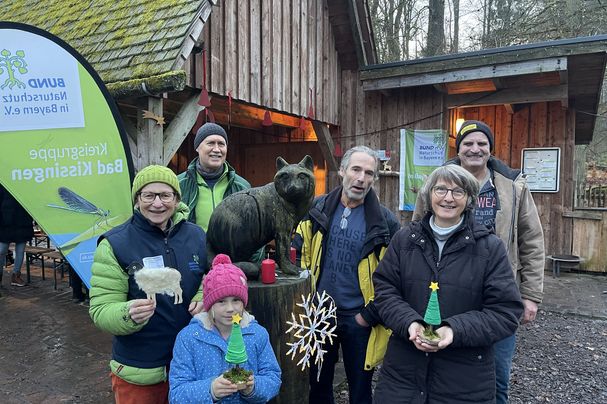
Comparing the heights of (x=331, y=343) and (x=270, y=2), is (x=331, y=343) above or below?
below

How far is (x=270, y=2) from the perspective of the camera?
6.95 m

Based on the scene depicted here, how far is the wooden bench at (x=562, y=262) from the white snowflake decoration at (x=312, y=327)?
22.2 ft

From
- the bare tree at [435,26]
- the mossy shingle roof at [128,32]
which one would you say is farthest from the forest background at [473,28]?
the mossy shingle roof at [128,32]

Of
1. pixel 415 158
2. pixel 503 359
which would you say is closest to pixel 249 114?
pixel 415 158

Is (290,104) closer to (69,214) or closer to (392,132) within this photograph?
(392,132)

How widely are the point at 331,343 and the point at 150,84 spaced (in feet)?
10.1

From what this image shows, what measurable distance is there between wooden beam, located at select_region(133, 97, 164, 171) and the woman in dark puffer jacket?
10.8 ft

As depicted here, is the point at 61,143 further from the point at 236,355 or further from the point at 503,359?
the point at 503,359

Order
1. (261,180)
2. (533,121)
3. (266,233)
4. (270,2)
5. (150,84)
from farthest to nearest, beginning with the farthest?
(261,180), (533,121), (270,2), (150,84), (266,233)

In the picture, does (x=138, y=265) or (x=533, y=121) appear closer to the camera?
(x=138, y=265)

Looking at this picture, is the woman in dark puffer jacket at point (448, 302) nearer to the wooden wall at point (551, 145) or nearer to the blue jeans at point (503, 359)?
the blue jeans at point (503, 359)

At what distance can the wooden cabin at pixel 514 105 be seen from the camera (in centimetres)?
635

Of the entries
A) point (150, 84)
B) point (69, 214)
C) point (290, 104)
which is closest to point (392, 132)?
point (290, 104)

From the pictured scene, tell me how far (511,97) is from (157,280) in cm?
685
